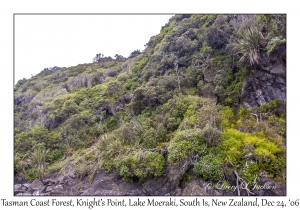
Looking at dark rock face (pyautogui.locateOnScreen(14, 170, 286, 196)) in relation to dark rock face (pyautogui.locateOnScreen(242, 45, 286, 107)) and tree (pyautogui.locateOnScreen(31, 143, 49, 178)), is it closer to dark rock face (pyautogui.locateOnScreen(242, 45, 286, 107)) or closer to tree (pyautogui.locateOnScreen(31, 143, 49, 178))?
tree (pyautogui.locateOnScreen(31, 143, 49, 178))

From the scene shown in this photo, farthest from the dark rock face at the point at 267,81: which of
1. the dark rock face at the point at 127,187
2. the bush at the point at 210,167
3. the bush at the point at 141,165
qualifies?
the bush at the point at 141,165

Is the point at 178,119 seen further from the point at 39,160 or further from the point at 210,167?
the point at 39,160

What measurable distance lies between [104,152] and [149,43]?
62.7 ft

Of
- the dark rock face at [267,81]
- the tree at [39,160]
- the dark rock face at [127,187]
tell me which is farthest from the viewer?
the tree at [39,160]

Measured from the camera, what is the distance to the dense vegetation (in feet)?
38.9

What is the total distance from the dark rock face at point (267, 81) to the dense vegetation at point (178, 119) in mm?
454

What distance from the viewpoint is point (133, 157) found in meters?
13.8

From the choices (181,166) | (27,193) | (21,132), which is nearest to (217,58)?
(181,166)

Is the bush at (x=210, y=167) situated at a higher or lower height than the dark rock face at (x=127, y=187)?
higher

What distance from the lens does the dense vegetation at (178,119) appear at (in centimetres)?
1184

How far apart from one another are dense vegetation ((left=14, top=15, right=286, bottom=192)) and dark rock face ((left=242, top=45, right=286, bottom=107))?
0.45 m

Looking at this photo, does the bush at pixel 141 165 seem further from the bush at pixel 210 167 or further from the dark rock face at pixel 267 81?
the dark rock face at pixel 267 81

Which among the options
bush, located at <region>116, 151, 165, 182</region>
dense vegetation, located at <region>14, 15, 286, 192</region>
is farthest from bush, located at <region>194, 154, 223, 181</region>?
bush, located at <region>116, 151, 165, 182</region>
